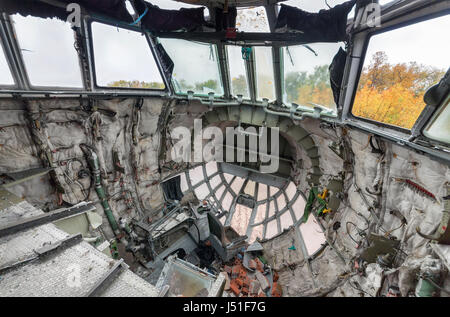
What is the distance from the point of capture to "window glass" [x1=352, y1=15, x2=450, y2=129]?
2289 mm

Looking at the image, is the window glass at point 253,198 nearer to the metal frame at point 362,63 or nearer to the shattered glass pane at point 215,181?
the shattered glass pane at point 215,181

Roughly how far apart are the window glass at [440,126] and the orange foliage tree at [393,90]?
28 centimetres

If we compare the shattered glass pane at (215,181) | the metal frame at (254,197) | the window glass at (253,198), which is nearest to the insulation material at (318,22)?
the metal frame at (254,197)

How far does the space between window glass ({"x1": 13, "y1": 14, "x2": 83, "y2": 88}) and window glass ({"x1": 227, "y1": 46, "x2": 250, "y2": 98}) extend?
3031 mm

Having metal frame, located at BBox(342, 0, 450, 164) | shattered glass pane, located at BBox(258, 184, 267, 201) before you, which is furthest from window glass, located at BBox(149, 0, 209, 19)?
shattered glass pane, located at BBox(258, 184, 267, 201)

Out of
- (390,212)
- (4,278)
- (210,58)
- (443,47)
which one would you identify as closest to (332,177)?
(390,212)

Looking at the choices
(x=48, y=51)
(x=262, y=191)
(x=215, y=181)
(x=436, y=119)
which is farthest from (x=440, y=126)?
(x=215, y=181)

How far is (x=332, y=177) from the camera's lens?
508cm

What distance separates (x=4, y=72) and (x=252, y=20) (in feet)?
13.7

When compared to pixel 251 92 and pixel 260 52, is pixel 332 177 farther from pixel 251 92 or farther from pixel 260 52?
pixel 260 52

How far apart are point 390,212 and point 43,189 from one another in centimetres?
664

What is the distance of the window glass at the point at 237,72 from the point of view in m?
4.47

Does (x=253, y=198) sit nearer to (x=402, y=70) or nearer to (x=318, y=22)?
(x=402, y=70)
